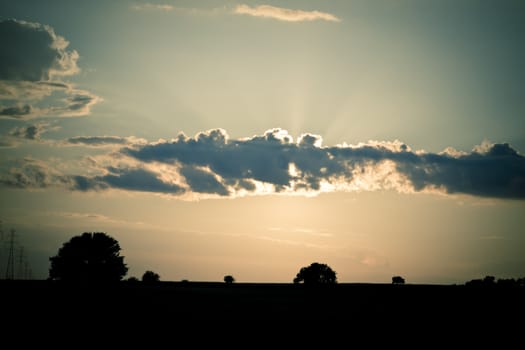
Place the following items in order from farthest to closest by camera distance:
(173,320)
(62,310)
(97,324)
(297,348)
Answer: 1. (62,310)
2. (173,320)
3. (97,324)
4. (297,348)

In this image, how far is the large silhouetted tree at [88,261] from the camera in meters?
146

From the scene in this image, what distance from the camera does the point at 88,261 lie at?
148 metres

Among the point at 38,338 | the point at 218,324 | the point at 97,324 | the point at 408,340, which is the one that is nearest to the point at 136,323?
the point at 97,324

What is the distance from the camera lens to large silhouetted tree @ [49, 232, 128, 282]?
146 metres

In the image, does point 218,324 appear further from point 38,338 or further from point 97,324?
point 38,338

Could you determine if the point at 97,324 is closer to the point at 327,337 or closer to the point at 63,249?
the point at 327,337

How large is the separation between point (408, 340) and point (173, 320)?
19.7m

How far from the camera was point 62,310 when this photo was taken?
159 ft

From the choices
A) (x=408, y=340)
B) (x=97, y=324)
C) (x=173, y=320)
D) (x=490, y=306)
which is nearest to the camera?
(x=408, y=340)

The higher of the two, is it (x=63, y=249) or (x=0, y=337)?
(x=63, y=249)

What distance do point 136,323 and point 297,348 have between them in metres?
A: 16.4

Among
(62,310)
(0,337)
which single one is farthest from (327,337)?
(62,310)

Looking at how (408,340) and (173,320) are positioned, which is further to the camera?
(173,320)

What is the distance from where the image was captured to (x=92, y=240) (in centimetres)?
15000
